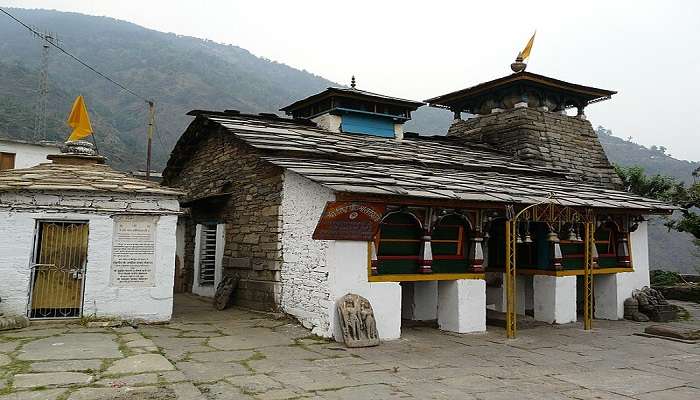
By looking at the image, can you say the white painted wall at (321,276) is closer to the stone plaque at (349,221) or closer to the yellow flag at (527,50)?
the stone plaque at (349,221)

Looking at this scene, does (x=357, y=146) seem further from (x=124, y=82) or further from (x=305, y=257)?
(x=124, y=82)

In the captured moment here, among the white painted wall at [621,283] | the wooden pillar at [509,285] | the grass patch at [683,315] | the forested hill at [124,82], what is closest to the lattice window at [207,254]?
the wooden pillar at [509,285]

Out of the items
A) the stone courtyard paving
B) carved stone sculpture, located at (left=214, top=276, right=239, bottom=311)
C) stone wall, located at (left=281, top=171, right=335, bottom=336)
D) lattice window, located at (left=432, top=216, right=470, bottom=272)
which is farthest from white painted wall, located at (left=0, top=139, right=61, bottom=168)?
lattice window, located at (left=432, top=216, right=470, bottom=272)

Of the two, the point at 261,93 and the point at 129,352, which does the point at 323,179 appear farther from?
the point at 261,93

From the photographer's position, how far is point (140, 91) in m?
76.9

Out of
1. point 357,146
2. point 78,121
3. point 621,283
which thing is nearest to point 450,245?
point 357,146

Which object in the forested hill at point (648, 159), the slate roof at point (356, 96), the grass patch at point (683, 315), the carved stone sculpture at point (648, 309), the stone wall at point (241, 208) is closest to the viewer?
the stone wall at point (241, 208)

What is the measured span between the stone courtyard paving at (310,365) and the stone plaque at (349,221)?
1755mm

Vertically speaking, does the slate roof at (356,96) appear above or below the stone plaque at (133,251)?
above

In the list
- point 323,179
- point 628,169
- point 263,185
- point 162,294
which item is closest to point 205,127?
point 263,185

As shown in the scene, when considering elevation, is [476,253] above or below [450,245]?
below

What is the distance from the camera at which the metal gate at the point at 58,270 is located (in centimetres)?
854

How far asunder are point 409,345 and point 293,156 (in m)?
4.46

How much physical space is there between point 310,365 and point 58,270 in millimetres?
4971
